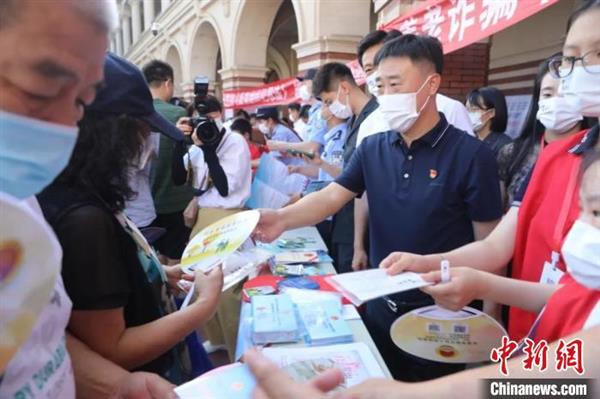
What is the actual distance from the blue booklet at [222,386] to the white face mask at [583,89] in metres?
1.23

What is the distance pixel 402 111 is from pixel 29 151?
1484 millimetres

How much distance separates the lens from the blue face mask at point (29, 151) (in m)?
0.49

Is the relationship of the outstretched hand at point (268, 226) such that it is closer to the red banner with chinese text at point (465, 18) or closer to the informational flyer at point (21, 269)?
the informational flyer at point (21, 269)

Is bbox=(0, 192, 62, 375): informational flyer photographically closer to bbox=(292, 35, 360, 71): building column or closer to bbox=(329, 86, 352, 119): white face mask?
bbox=(329, 86, 352, 119): white face mask

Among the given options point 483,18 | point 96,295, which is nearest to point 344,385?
point 96,295

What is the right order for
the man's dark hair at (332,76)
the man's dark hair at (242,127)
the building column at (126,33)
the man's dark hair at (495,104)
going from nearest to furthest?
the man's dark hair at (332,76) → the man's dark hair at (495,104) → the man's dark hair at (242,127) → the building column at (126,33)

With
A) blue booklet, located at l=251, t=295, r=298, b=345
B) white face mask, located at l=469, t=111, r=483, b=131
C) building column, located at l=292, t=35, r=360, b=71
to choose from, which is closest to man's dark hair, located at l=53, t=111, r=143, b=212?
blue booklet, located at l=251, t=295, r=298, b=345

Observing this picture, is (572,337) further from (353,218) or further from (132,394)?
(353,218)

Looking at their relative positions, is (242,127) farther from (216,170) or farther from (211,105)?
(216,170)

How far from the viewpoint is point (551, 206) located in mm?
1222

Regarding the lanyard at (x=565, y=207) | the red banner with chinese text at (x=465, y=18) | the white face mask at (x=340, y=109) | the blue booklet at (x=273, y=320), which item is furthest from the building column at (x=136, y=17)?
the lanyard at (x=565, y=207)

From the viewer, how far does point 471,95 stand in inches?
134

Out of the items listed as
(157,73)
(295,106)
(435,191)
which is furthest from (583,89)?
(295,106)

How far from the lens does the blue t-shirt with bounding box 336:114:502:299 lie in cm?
164
